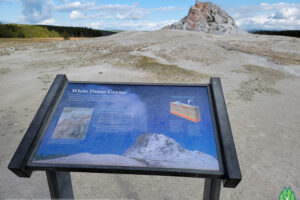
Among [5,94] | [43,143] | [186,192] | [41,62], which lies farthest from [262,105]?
[41,62]

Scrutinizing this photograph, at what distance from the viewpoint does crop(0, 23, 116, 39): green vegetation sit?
69.7ft

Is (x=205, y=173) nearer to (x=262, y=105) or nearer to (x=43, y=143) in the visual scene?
(x=43, y=143)

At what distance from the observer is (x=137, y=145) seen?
1872 mm

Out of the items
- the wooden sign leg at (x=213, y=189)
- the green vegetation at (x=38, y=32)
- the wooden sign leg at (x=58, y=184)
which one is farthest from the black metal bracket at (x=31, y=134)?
the green vegetation at (x=38, y=32)

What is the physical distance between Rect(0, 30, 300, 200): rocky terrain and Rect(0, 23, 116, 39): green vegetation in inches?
450

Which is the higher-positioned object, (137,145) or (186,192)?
(137,145)

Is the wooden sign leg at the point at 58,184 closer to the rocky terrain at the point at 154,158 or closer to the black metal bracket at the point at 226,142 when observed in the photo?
the rocky terrain at the point at 154,158

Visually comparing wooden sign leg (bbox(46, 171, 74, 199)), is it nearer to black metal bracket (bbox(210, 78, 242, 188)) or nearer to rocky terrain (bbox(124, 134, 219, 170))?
rocky terrain (bbox(124, 134, 219, 170))

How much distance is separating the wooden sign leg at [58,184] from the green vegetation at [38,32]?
2331 cm

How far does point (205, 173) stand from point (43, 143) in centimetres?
134

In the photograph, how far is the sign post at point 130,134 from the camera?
176 cm

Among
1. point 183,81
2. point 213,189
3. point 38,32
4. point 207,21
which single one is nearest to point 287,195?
point 213,189

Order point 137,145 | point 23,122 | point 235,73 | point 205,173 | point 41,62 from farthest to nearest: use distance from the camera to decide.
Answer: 1. point 41,62
2. point 235,73
3. point 23,122
4. point 137,145
5. point 205,173

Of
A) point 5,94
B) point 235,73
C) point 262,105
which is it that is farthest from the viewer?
point 235,73
